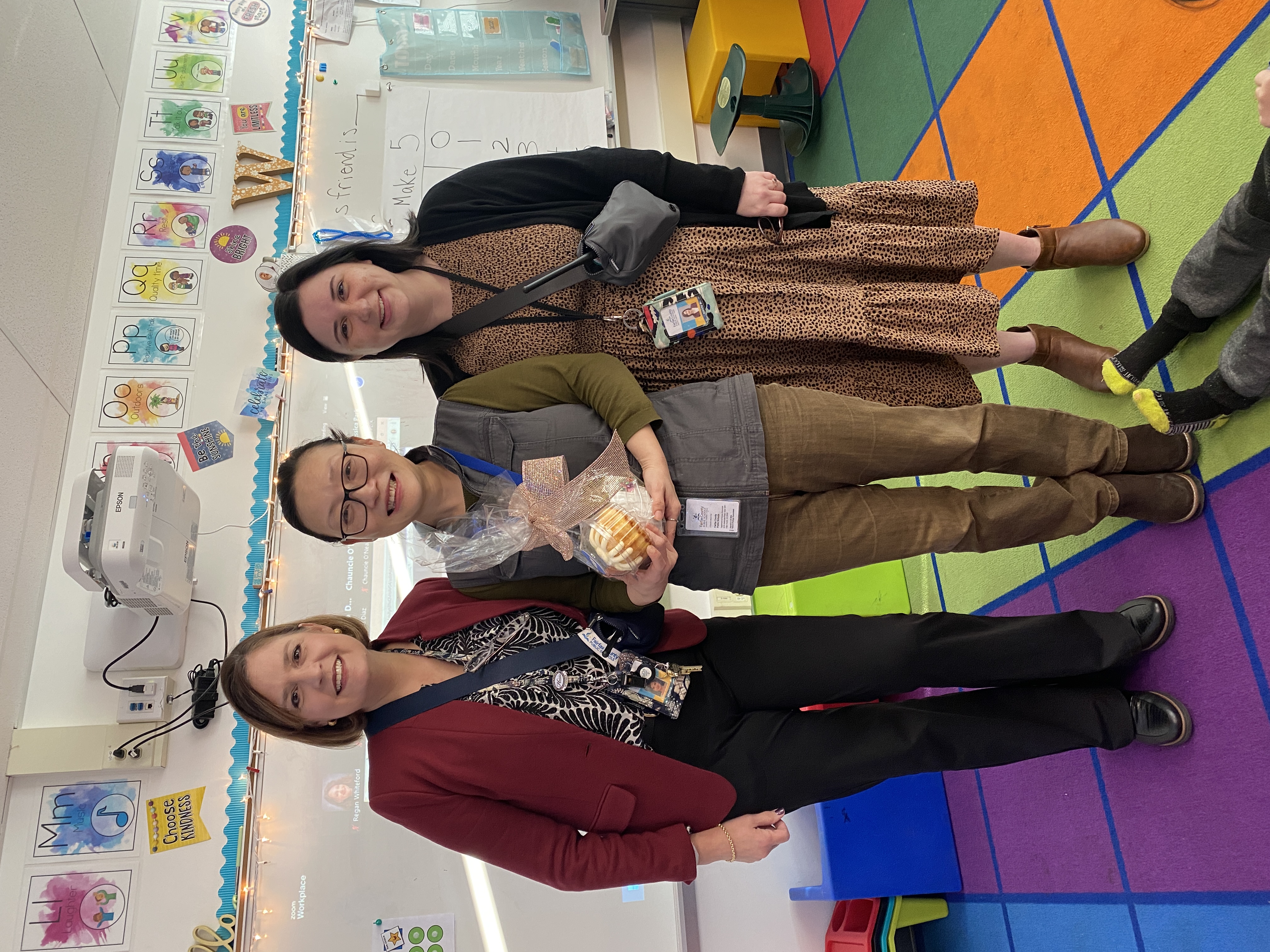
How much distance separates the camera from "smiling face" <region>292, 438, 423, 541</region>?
1394 millimetres

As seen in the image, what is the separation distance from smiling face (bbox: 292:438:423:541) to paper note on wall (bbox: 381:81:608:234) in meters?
2.09

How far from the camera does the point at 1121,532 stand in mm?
1946

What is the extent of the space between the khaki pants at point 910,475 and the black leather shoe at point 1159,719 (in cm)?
42

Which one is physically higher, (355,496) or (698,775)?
(355,496)

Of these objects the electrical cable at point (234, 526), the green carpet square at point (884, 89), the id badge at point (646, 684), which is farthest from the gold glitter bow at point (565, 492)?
the green carpet square at point (884, 89)

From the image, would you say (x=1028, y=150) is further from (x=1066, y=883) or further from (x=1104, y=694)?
(x=1066, y=883)

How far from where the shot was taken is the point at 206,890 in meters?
2.23

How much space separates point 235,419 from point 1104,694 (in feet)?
8.90

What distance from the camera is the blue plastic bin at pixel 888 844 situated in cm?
238

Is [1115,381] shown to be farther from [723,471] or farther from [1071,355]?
[723,471]

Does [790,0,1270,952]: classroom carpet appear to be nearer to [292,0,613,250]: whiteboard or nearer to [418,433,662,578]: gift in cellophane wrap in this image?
[418,433,662,578]: gift in cellophane wrap

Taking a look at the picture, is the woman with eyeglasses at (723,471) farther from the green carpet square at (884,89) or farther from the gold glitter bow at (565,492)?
the green carpet square at (884,89)

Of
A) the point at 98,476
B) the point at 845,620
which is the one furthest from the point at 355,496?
the point at 98,476

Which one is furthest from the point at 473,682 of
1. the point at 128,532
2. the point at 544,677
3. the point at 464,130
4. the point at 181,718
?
the point at 464,130
